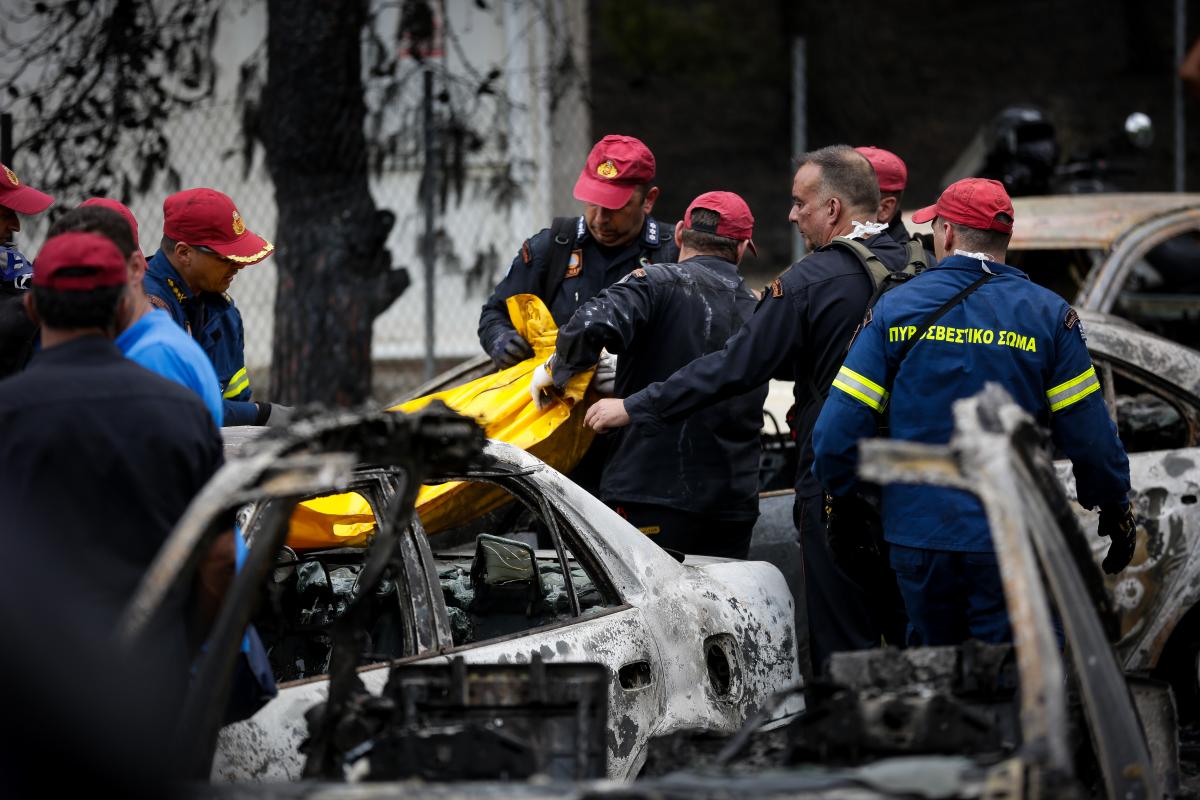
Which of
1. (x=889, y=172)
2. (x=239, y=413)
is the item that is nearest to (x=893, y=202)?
(x=889, y=172)

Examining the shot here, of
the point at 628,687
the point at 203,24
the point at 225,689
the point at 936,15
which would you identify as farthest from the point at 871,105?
the point at 225,689

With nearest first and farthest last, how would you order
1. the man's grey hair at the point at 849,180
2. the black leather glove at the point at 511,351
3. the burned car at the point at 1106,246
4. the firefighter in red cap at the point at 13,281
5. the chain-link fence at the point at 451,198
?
the firefighter in red cap at the point at 13,281 → the man's grey hair at the point at 849,180 → the black leather glove at the point at 511,351 → the burned car at the point at 1106,246 → the chain-link fence at the point at 451,198

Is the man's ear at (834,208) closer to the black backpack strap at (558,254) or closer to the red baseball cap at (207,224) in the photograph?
the black backpack strap at (558,254)

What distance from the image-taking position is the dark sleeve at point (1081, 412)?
174 inches

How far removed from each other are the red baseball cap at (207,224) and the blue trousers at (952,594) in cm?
220

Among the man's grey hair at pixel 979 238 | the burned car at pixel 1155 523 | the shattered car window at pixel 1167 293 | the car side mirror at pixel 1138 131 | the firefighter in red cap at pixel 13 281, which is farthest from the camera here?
the car side mirror at pixel 1138 131

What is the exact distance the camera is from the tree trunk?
8.79 metres

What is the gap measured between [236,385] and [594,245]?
5.15ft

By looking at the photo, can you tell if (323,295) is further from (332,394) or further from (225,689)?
(225,689)

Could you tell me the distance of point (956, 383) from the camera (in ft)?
14.3

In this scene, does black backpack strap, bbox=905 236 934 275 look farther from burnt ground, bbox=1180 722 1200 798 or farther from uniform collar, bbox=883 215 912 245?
burnt ground, bbox=1180 722 1200 798

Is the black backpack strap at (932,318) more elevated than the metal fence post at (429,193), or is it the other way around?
the metal fence post at (429,193)

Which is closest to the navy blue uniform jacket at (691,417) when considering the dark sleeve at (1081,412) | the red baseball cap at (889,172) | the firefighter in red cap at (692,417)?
the firefighter in red cap at (692,417)

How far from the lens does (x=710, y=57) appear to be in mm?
19781
